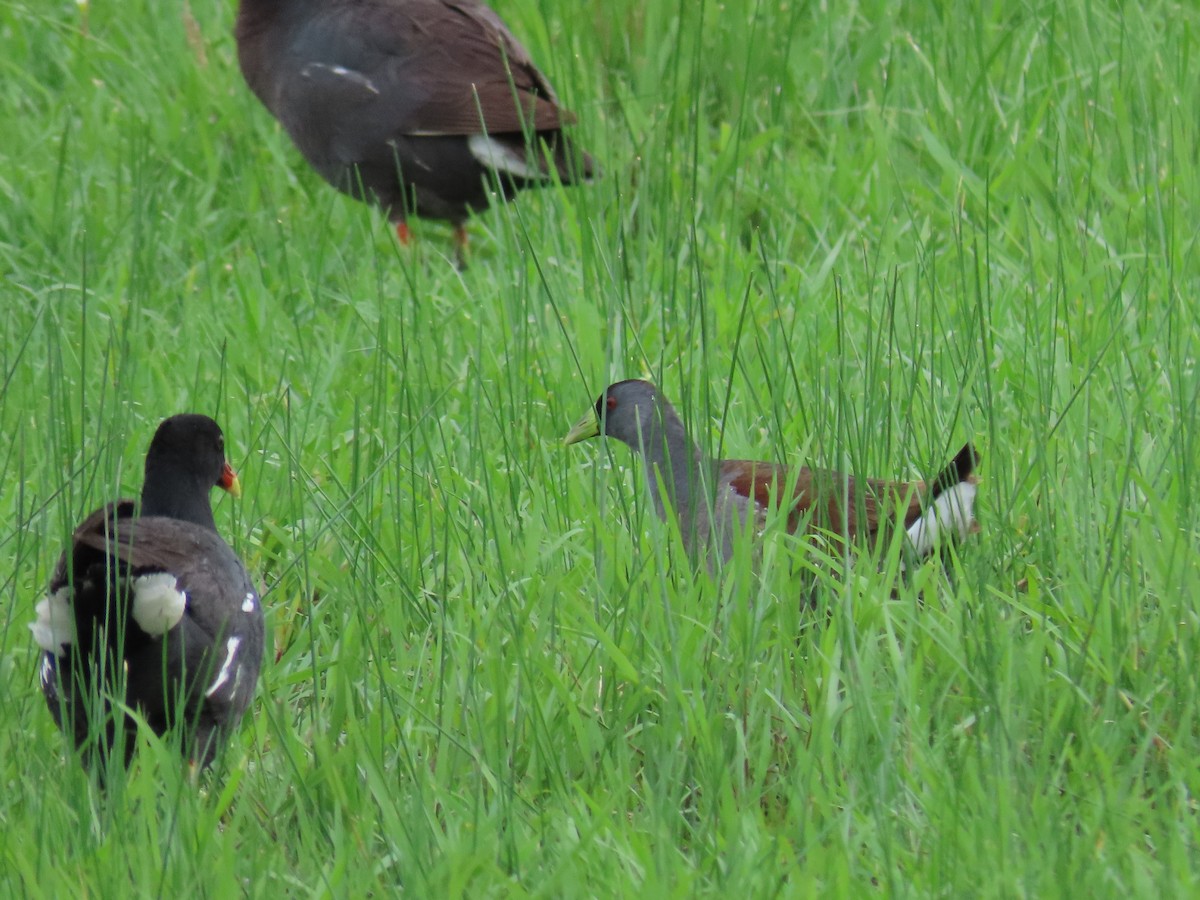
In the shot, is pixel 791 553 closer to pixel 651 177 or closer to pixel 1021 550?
pixel 1021 550

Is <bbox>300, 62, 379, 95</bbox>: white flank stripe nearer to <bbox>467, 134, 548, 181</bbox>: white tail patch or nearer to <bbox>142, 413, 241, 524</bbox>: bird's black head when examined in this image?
<bbox>467, 134, 548, 181</bbox>: white tail patch

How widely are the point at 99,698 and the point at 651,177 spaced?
336 centimetres

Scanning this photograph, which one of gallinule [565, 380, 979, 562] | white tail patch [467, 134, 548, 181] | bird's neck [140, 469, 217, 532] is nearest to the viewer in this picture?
gallinule [565, 380, 979, 562]

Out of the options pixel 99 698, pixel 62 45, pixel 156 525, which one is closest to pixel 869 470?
pixel 156 525

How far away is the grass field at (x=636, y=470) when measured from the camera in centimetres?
265

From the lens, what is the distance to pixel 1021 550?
139 inches

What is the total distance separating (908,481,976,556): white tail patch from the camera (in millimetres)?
3402

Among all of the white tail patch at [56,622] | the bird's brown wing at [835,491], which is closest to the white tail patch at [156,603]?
the white tail patch at [56,622]

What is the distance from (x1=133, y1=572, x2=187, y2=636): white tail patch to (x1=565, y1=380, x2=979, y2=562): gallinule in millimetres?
842

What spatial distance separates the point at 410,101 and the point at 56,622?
3601mm

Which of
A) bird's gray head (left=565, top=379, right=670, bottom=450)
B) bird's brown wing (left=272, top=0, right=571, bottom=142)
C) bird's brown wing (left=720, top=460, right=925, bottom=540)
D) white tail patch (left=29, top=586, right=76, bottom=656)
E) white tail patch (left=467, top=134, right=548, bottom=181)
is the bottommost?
bird's brown wing (left=720, top=460, right=925, bottom=540)

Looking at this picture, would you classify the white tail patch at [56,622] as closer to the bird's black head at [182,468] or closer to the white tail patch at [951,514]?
the bird's black head at [182,468]

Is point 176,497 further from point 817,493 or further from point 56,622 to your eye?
point 817,493

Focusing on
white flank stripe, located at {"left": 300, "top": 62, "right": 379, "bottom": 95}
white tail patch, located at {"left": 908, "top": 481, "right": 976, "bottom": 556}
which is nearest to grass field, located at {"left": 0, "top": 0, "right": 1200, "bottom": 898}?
white tail patch, located at {"left": 908, "top": 481, "right": 976, "bottom": 556}
